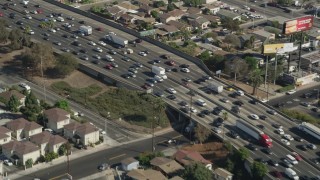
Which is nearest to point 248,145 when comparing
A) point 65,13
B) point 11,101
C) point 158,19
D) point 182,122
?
point 182,122

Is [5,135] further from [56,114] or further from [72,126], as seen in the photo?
[72,126]

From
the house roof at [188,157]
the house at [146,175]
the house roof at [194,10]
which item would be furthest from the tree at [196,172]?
the house roof at [194,10]

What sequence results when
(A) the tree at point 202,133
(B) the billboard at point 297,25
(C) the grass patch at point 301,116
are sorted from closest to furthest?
1. (A) the tree at point 202,133
2. (C) the grass patch at point 301,116
3. (B) the billboard at point 297,25

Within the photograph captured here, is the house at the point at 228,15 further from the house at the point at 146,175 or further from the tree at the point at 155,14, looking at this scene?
the house at the point at 146,175

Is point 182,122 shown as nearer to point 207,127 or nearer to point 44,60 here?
point 207,127

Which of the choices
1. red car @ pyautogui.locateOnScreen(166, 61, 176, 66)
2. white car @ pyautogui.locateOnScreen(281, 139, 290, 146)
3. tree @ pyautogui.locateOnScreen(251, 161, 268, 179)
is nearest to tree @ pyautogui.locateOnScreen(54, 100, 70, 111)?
red car @ pyautogui.locateOnScreen(166, 61, 176, 66)
